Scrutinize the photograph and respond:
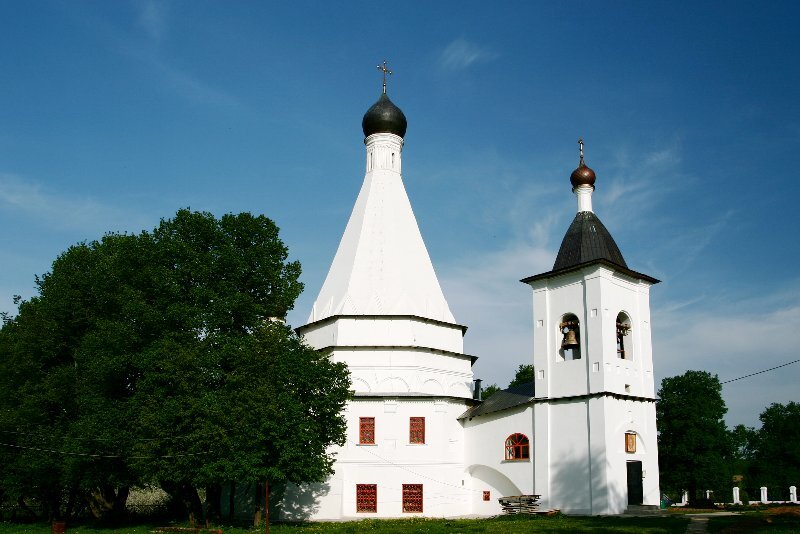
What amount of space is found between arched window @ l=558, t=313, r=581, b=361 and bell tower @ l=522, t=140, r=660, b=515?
0.11 feet

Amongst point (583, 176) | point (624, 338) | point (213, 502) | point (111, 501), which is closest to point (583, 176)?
point (583, 176)

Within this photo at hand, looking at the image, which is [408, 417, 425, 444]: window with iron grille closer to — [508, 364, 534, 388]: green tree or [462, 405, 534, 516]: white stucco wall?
[462, 405, 534, 516]: white stucco wall

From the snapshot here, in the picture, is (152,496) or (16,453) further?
(152,496)

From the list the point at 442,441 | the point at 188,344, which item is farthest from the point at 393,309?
the point at 188,344

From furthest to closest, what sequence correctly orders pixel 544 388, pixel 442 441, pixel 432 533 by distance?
pixel 442 441
pixel 544 388
pixel 432 533

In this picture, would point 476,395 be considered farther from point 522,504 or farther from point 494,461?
point 522,504

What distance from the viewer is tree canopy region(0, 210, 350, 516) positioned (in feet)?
67.8

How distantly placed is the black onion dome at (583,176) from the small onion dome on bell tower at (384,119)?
9305 millimetres

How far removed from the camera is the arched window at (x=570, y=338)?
23289 millimetres

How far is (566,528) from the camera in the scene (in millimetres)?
17484

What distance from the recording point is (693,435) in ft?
120

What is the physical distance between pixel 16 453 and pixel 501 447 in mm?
17905

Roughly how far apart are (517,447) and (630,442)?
3.82 m

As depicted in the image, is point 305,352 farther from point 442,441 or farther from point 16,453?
point 16,453
